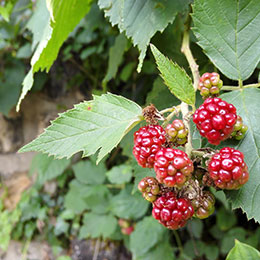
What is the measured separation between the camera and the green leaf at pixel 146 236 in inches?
54.3

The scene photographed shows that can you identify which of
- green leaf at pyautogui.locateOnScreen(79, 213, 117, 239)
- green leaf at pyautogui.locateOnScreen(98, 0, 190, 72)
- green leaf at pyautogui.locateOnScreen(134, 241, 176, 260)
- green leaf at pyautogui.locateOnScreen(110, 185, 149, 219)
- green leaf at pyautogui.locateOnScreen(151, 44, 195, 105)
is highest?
green leaf at pyautogui.locateOnScreen(98, 0, 190, 72)

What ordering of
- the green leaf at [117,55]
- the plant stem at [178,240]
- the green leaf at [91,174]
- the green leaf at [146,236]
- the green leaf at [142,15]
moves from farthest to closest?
the green leaf at [91,174] < the plant stem at [178,240] < the green leaf at [146,236] < the green leaf at [117,55] < the green leaf at [142,15]

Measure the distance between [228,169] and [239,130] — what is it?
9 cm

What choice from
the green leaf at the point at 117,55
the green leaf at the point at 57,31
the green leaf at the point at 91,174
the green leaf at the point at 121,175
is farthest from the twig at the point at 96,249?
the green leaf at the point at 57,31

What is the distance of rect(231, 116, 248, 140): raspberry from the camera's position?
0.48 metres

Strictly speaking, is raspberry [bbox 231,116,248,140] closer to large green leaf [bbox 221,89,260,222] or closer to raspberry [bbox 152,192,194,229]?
large green leaf [bbox 221,89,260,222]

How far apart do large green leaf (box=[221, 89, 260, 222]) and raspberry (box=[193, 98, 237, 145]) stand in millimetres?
56

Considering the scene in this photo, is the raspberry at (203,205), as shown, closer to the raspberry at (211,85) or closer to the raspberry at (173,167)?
the raspberry at (173,167)

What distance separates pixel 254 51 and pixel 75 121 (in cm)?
35

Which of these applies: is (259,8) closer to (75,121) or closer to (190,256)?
(75,121)

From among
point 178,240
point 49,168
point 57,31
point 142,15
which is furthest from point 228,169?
point 49,168

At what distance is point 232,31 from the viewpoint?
548mm

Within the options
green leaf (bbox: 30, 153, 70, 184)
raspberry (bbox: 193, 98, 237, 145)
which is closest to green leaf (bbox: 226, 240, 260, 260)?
raspberry (bbox: 193, 98, 237, 145)

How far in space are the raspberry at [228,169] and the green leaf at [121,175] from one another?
1.03 metres
